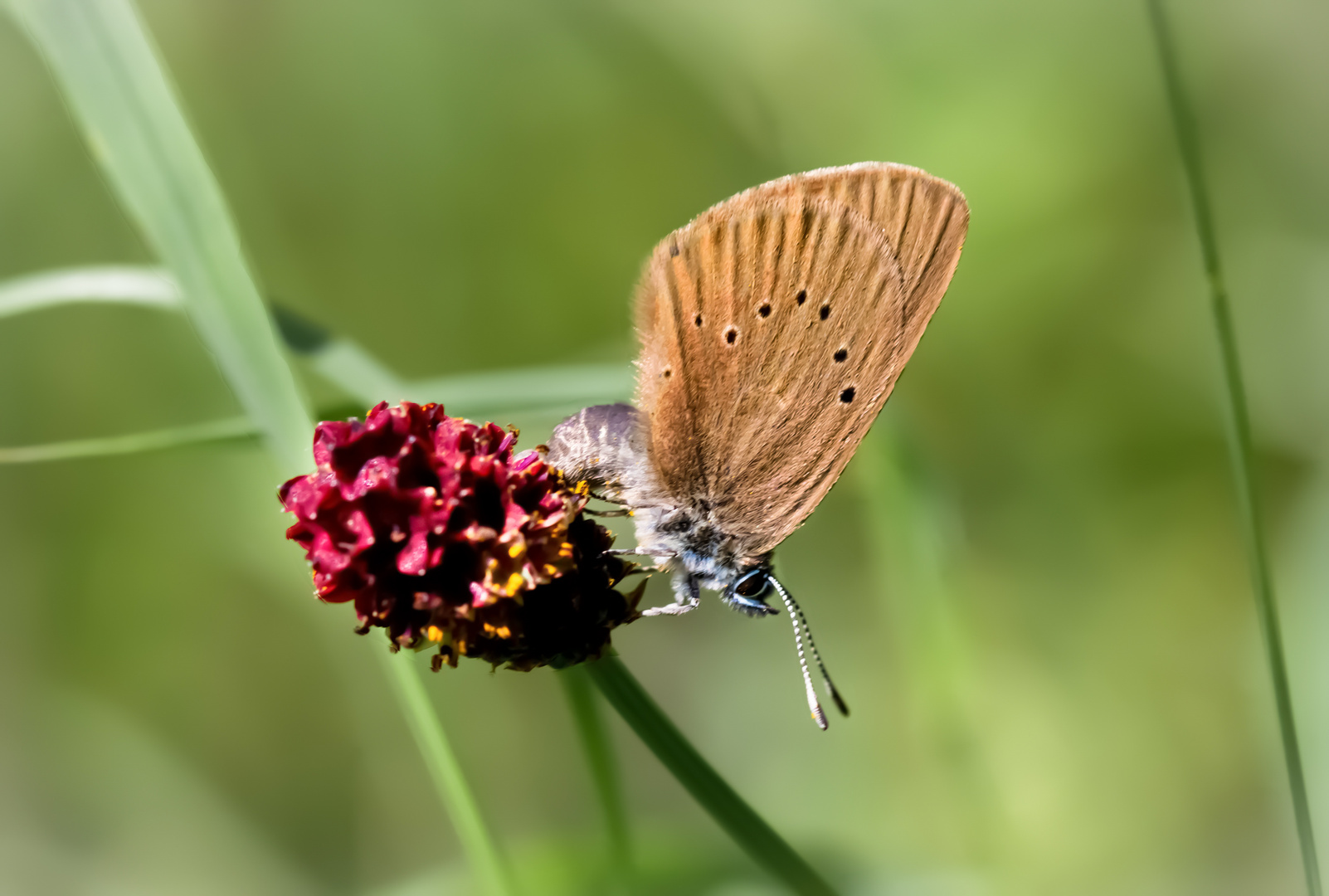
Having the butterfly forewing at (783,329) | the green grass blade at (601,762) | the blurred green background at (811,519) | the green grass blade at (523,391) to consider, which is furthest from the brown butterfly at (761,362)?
the blurred green background at (811,519)

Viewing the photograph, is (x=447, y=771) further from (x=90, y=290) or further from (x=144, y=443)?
(x=90, y=290)

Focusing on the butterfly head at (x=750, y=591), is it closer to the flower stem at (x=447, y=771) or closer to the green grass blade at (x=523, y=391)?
the green grass blade at (x=523, y=391)

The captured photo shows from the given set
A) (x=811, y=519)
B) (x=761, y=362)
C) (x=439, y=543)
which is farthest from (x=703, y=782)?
(x=811, y=519)

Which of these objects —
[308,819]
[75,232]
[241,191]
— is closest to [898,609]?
[308,819]

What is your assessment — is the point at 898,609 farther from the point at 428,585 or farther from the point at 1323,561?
the point at 428,585

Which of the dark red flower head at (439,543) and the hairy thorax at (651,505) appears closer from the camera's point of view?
the dark red flower head at (439,543)

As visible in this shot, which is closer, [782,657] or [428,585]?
[428,585]
